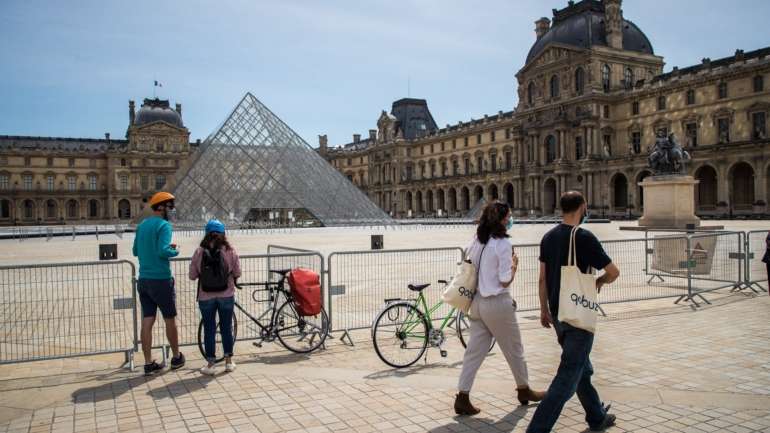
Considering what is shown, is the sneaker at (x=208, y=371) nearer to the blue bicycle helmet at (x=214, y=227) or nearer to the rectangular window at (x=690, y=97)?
the blue bicycle helmet at (x=214, y=227)

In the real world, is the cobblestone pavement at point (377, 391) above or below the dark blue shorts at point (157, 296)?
below

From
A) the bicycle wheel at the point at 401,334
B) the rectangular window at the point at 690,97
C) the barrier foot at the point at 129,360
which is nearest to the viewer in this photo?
the bicycle wheel at the point at 401,334

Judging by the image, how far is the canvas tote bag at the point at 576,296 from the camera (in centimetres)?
398

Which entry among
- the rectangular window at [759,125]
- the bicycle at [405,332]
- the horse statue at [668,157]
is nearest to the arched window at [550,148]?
the rectangular window at [759,125]

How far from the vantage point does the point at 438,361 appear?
6.31 m

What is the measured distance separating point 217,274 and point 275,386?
1231 mm

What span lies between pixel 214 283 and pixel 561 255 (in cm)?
338

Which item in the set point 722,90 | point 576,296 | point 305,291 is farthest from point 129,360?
point 722,90

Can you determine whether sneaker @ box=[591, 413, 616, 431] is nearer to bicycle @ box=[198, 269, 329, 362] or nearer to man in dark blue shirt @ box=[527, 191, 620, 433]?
man in dark blue shirt @ box=[527, 191, 620, 433]

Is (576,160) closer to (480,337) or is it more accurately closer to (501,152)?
(501,152)

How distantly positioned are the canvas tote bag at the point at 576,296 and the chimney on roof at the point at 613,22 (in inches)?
2332

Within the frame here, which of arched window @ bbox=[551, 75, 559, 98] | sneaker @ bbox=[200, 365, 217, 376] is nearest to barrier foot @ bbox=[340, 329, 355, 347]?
sneaker @ bbox=[200, 365, 217, 376]

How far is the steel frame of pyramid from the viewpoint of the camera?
40250mm

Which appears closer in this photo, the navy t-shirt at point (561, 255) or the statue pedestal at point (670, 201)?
the navy t-shirt at point (561, 255)
